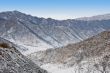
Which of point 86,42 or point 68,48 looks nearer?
point 86,42

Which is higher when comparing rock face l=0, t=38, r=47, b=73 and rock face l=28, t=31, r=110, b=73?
rock face l=0, t=38, r=47, b=73

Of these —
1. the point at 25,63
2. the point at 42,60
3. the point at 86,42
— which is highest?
the point at 25,63

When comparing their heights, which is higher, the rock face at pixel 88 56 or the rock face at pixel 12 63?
the rock face at pixel 12 63

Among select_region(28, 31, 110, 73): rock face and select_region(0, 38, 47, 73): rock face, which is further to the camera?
select_region(28, 31, 110, 73): rock face

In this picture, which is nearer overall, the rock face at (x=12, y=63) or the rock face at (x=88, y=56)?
the rock face at (x=12, y=63)

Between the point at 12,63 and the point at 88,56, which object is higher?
the point at 12,63

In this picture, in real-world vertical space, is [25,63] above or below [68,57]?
above

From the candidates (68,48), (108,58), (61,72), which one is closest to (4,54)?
(108,58)

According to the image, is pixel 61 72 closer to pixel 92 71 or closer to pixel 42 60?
pixel 92 71
